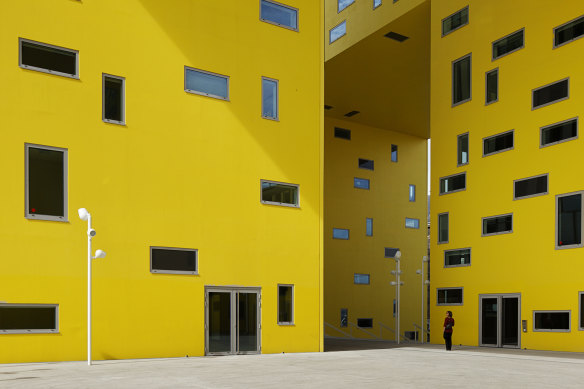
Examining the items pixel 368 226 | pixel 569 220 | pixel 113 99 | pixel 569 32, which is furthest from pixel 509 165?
pixel 368 226

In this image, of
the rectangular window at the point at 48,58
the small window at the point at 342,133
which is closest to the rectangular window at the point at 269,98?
the rectangular window at the point at 48,58

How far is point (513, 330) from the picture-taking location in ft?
69.5

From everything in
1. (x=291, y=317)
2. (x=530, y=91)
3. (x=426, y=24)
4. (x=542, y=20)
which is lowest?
(x=291, y=317)

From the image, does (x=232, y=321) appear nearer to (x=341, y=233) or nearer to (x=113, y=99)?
(x=113, y=99)

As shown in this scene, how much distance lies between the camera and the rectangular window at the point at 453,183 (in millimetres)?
24234

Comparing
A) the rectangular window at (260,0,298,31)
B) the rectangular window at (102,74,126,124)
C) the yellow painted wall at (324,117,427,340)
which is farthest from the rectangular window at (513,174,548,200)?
the yellow painted wall at (324,117,427,340)

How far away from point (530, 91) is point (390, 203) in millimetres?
20088

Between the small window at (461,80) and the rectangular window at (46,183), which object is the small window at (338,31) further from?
the rectangular window at (46,183)

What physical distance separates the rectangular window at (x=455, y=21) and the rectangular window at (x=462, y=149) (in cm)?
486

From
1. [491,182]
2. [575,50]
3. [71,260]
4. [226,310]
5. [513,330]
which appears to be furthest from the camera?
[491,182]

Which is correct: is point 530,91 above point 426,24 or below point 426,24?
below

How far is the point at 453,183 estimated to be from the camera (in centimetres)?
2473

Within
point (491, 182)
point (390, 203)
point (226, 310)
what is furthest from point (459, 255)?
point (390, 203)

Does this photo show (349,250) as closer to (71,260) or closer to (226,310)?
(226,310)
